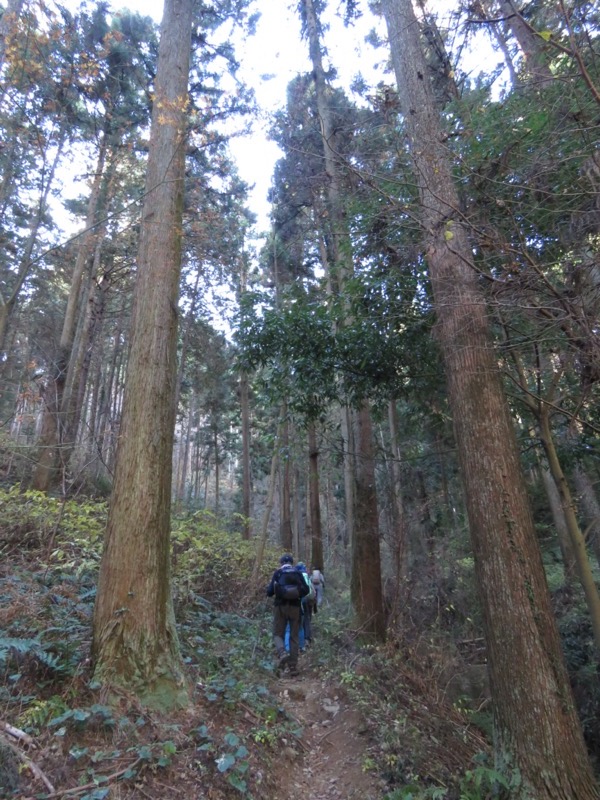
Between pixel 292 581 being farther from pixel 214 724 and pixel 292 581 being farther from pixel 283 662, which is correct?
pixel 214 724

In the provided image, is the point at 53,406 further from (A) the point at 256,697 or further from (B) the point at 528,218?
(B) the point at 528,218

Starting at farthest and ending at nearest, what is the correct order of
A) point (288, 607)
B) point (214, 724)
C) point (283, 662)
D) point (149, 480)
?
point (288, 607), point (283, 662), point (149, 480), point (214, 724)

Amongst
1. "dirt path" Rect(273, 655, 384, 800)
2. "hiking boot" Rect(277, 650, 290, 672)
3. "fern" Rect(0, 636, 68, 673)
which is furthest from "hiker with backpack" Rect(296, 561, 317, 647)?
"fern" Rect(0, 636, 68, 673)

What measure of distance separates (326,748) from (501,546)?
3130 mm

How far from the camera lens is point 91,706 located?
3691mm

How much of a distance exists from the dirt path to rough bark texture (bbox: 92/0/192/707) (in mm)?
1454

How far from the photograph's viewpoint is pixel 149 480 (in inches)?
182

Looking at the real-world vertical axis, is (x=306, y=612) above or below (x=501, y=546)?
below

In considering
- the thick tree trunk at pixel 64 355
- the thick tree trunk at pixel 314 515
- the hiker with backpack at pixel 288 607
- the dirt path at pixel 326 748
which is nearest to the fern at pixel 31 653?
the dirt path at pixel 326 748

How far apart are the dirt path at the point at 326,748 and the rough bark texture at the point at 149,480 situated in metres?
1.45

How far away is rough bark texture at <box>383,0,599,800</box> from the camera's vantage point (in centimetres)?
344

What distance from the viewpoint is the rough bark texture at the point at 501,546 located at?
3.44m

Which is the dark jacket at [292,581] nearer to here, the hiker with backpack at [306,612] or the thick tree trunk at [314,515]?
the hiker with backpack at [306,612]

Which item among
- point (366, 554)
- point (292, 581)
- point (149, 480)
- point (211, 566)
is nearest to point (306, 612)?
point (292, 581)
